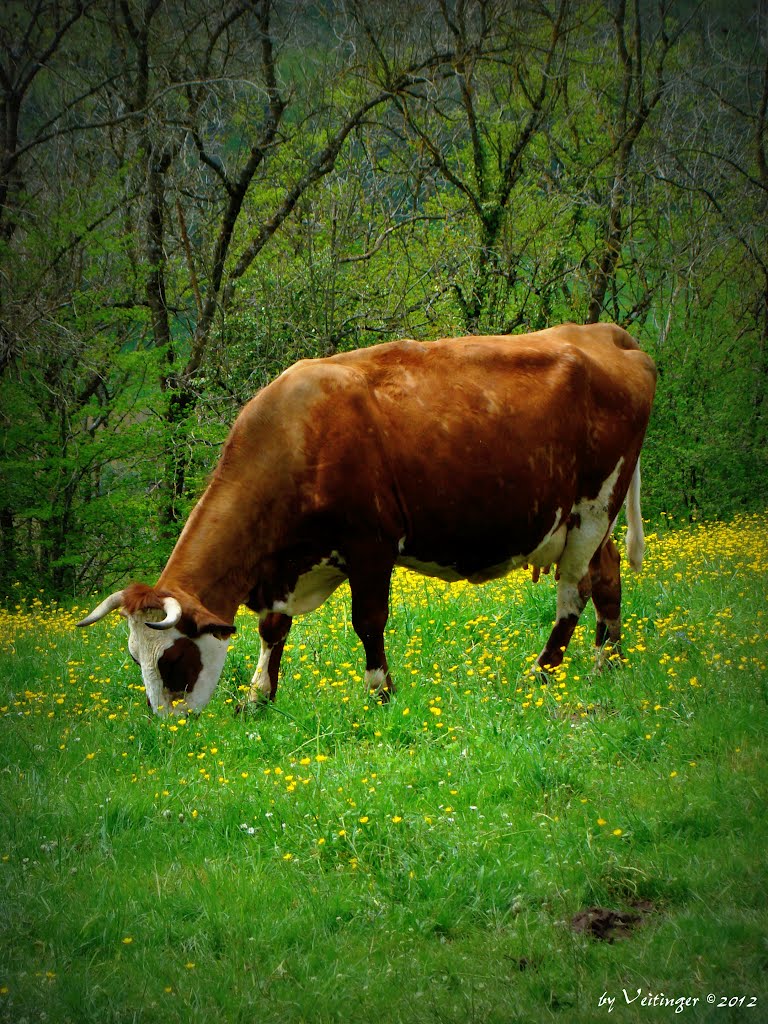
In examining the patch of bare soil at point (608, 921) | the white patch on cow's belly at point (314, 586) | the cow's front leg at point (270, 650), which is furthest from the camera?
the cow's front leg at point (270, 650)

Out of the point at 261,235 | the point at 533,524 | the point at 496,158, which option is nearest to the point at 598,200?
the point at 496,158

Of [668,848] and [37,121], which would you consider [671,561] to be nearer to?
[668,848]

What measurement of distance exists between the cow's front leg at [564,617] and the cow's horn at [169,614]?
107 inches

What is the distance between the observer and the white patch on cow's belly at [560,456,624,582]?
310 inches

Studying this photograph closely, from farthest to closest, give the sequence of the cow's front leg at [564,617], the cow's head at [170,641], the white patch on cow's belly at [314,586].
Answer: the cow's front leg at [564,617] < the white patch on cow's belly at [314,586] < the cow's head at [170,641]

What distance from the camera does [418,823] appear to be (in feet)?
16.4

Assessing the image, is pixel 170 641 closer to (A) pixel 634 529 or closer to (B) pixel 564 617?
(B) pixel 564 617

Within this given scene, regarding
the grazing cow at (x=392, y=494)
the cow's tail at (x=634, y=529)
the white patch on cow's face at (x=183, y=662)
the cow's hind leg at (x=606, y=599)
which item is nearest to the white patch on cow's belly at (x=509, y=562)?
the grazing cow at (x=392, y=494)

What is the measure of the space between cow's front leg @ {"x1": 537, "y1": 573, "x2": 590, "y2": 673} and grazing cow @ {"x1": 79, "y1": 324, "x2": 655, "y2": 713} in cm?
1

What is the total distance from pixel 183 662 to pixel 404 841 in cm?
217

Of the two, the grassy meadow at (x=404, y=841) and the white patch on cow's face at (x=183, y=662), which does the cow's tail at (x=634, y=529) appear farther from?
the white patch on cow's face at (x=183, y=662)

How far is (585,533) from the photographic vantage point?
7898 millimetres

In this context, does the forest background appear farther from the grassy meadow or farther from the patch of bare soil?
the patch of bare soil

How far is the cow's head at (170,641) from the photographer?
6.33 meters
